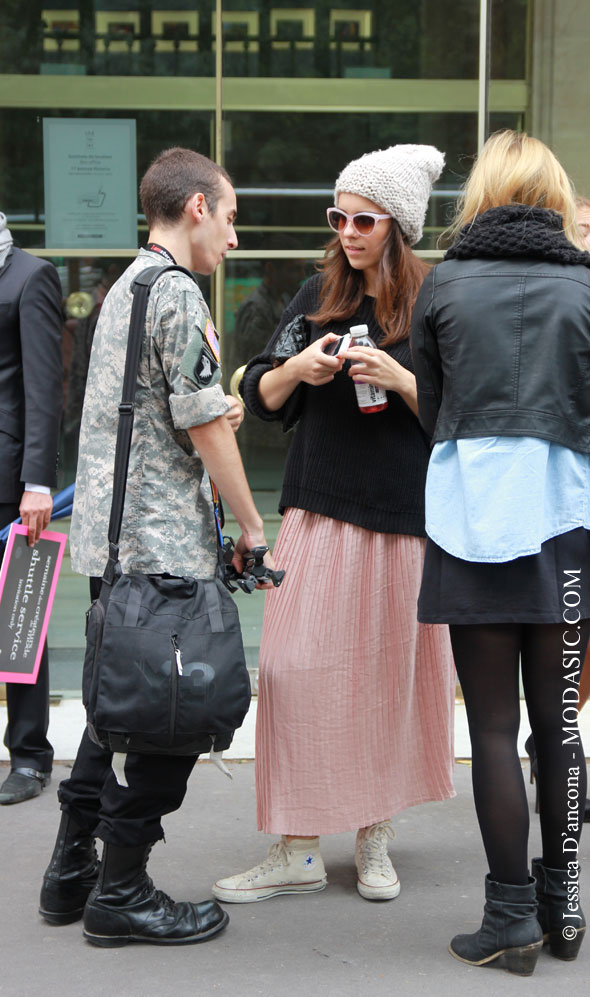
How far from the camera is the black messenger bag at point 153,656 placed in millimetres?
2750

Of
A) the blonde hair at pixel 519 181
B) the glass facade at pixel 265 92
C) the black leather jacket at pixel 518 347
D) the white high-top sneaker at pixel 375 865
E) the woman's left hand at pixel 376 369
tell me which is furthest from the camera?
the glass facade at pixel 265 92

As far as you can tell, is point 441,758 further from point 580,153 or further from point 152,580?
point 580,153

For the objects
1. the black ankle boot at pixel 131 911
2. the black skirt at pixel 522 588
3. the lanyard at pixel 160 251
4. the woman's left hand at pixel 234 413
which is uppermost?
the lanyard at pixel 160 251

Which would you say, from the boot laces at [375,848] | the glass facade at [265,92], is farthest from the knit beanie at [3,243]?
the boot laces at [375,848]

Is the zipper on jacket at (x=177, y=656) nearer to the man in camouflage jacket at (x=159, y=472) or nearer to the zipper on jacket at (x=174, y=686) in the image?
the zipper on jacket at (x=174, y=686)

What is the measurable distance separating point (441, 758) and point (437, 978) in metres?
0.69

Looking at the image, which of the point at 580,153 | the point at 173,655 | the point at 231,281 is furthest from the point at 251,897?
the point at 580,153

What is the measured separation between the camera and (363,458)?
3.33m

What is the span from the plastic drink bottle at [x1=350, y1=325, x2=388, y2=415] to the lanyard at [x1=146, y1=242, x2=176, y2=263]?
48cm

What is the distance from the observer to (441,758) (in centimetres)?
346

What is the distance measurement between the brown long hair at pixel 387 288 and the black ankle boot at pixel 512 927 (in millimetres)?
1407

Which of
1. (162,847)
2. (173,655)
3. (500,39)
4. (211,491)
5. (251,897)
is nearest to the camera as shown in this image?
(173,655)

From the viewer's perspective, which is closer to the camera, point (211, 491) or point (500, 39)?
point (211, 491)

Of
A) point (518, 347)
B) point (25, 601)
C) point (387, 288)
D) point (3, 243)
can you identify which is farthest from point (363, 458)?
point (3, 243)
